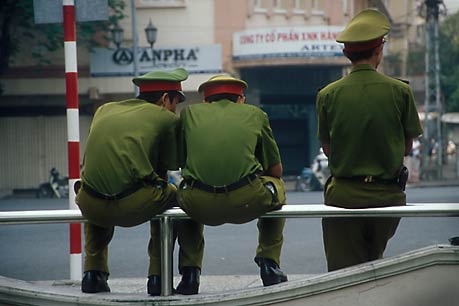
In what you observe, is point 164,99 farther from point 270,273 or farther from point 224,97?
point 270,273

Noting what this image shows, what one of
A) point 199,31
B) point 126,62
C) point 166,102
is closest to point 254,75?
point 199,31

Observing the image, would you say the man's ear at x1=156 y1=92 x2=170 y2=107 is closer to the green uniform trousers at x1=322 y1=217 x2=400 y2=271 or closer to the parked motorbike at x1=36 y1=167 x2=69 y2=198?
the green uniform trousers at x1=322 y1=217 x2=400 y2=271

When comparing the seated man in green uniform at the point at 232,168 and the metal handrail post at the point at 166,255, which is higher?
the seated man in green uniform at the point at 232,168

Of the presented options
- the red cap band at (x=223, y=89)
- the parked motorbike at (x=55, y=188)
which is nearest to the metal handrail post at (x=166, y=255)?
the red cap band at (x=223, y=89)

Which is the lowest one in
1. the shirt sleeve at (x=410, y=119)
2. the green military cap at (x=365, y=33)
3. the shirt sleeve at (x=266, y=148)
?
the shirt sleeve at (x=266, y=148)

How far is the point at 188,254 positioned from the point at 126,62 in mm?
19988

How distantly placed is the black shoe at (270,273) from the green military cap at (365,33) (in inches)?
43.0

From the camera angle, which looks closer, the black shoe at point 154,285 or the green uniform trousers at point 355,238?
the green uniform trousers at point 355,238

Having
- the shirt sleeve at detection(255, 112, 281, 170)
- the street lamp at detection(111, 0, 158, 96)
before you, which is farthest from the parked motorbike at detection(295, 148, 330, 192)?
the shirt sleeve at detection(255, 112, 281, 170)

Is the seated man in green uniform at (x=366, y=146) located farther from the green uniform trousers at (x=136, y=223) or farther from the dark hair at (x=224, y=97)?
the green uniform trousers at (x=136, y=223)

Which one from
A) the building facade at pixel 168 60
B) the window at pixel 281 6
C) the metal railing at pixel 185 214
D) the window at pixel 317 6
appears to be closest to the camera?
the metal railing at pixel 185 214

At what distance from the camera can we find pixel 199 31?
24.4 m

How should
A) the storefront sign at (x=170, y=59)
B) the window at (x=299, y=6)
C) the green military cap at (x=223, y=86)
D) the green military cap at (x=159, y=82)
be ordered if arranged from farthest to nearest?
the window at (x=299, y=6) → the storefront sign at (x=170, y=59) → the green military cap at (x=159, y=82) → the green military cap at (x=223, y=86)

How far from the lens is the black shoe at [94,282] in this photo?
3.92 meters
